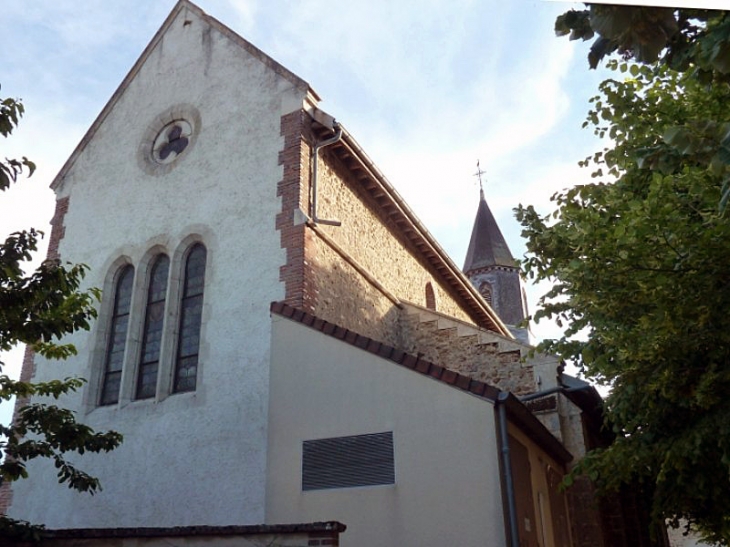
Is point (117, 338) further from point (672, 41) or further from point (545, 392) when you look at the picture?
point (672, 41)

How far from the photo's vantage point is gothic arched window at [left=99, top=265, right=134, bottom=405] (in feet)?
40.7

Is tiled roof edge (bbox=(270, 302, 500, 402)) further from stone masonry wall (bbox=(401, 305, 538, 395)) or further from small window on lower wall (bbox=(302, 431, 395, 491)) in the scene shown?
stone masonry wall (bbox=(401, 305, 538, 395))

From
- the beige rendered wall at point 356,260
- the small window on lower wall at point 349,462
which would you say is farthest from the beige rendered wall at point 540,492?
the beige rendered wall at point 356,260

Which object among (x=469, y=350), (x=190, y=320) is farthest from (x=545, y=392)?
(x=190, y=320)

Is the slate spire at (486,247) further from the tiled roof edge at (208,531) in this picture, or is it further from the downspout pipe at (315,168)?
the tiled roof edge at (208,531)

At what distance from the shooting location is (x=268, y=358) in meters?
10.5

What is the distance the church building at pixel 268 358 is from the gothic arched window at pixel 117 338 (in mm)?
38

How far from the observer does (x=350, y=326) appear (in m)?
12.4

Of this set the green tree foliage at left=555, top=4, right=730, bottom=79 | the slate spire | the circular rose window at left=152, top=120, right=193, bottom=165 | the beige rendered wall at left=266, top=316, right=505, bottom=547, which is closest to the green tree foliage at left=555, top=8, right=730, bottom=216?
the green tree foliage at left=555, top=4, right=730, bottom=79

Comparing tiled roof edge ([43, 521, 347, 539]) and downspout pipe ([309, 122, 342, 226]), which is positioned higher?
downspout pipe ([309, 122, 342, 226])

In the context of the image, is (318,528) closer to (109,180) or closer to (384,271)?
(384,271)

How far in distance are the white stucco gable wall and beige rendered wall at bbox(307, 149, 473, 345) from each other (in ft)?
2.92

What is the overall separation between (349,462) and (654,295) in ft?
13.3

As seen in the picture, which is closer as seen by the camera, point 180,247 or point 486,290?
point 180,247
